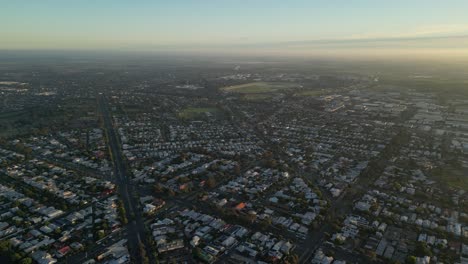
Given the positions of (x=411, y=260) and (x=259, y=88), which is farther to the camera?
(x=259, y=88)

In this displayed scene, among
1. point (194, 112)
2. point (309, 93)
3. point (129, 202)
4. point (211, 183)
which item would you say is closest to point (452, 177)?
point (211, 183)

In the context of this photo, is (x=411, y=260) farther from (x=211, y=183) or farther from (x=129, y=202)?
(x=129, y=202)

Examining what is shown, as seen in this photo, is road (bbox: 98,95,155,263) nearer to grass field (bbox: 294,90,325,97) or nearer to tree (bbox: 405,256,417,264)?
tree (bbox: 405,256,417,264)

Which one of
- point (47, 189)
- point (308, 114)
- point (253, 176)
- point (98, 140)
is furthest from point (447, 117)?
point (47, 189)

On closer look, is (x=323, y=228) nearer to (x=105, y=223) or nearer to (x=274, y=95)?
(x=105, y=223)

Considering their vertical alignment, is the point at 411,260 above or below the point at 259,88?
below

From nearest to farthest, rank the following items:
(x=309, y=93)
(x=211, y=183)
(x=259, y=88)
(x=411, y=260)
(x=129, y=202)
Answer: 1. (x=411, y=260)
2. (x=129, y=202)
3. (x=211, y=183)
4. (x=309, y=93)
5. (x=259, y=88)
